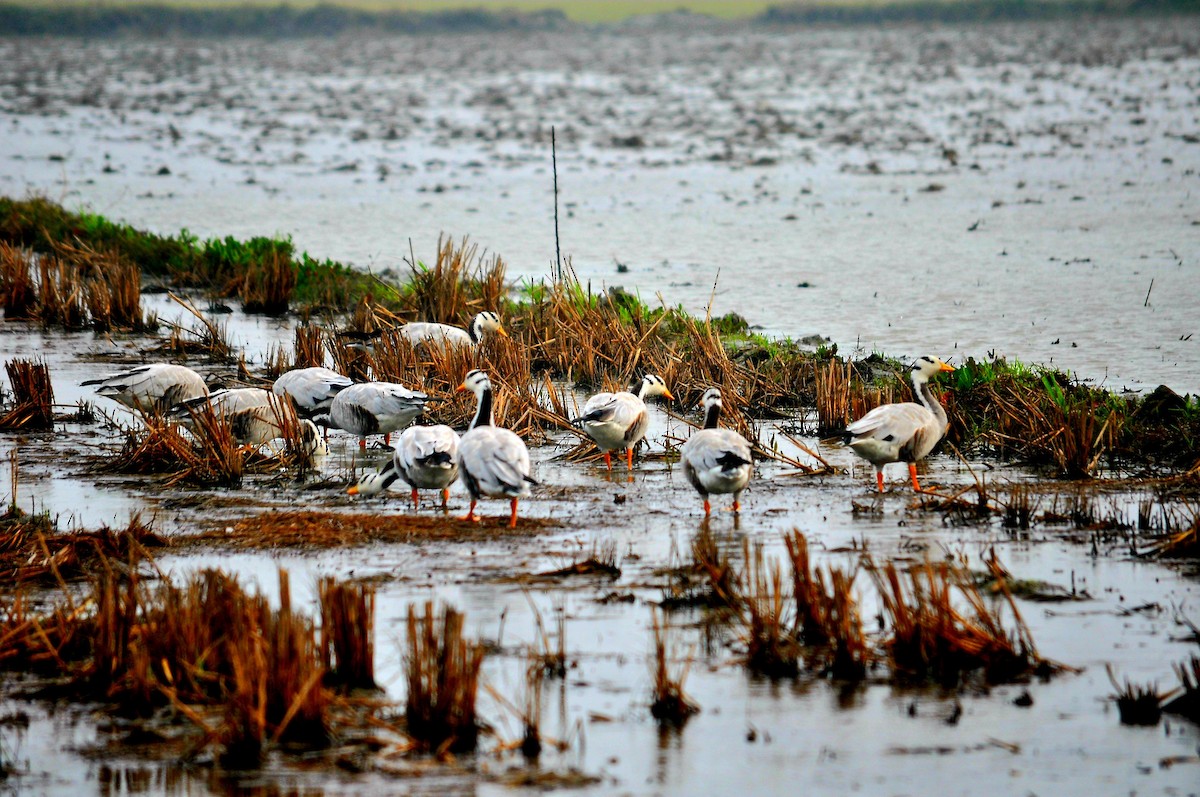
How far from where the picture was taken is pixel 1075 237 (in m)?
21.2

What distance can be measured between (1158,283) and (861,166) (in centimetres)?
1462

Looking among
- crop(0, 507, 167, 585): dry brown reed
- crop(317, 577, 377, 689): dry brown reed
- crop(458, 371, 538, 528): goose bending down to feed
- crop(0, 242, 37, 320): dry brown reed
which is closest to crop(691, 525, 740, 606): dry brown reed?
crop(458, 371, 538, 528): goose bending down to feed

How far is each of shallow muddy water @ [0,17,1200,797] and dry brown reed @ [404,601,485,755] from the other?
0.40 ft

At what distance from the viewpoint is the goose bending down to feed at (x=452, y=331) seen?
12695mm

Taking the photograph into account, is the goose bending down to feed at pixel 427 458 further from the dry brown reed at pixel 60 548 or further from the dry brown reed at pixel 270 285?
the dry brown reed at pixel 270 285

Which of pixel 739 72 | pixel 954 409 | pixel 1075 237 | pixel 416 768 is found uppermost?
pixel 739 72

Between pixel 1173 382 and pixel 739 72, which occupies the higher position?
pixel 739 72

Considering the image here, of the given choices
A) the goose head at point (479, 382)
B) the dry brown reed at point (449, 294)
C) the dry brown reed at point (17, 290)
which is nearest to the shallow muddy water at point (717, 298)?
the goose head at point (479, 382)

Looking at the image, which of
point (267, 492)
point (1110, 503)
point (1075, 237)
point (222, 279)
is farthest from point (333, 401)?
point (1075, 237)

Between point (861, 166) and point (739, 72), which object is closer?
point (861, 166)

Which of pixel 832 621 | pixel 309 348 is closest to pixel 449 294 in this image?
pixel 309 348

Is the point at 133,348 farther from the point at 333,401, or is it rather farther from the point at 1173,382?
the point at 1173,382

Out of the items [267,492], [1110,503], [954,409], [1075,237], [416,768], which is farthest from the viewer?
[1075,237]

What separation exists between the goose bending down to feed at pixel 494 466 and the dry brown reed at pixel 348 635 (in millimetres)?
2398
